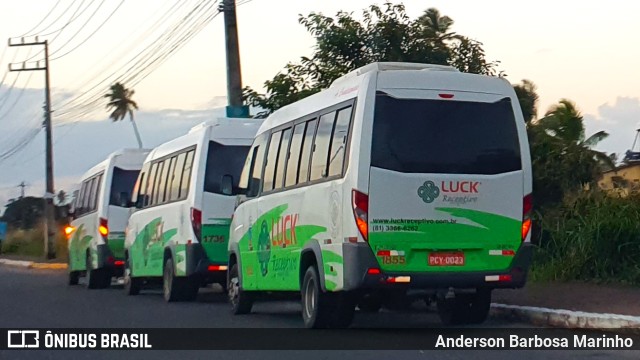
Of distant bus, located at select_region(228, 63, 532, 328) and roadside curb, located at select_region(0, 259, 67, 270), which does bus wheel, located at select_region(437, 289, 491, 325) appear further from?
roadside curb, located at select_region(0, 259, 67, 270)

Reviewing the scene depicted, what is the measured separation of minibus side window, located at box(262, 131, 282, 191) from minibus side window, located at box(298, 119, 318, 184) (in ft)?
3.78

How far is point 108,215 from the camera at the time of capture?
26984mm

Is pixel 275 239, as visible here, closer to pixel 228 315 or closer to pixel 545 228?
pixel 228 315

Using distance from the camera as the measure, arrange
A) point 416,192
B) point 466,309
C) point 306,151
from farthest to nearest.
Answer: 1. point 306,151
2. point 466,309
3. point 416,192

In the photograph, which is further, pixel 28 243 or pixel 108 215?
pixel 28 243

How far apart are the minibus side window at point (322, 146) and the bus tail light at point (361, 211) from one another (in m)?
1.12

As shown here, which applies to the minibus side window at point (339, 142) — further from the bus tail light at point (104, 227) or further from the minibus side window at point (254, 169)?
the bus tail light at point (104, 227)

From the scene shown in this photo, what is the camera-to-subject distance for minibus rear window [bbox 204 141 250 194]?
19.5m

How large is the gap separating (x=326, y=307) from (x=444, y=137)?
2.37 meters

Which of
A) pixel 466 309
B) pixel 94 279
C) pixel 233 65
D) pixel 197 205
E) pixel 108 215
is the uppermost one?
pixel 233 65

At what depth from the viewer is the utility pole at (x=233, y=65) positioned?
26.0m

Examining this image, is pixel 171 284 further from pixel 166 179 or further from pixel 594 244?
pixel 594 244

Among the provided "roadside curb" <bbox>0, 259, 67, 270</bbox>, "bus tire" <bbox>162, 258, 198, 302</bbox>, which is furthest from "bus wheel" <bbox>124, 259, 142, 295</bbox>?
"roadside curb" <bbox>0, 259, 67, 270</bbox>

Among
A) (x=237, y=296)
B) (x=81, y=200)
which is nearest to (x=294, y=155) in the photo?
(x=237, y=296)
